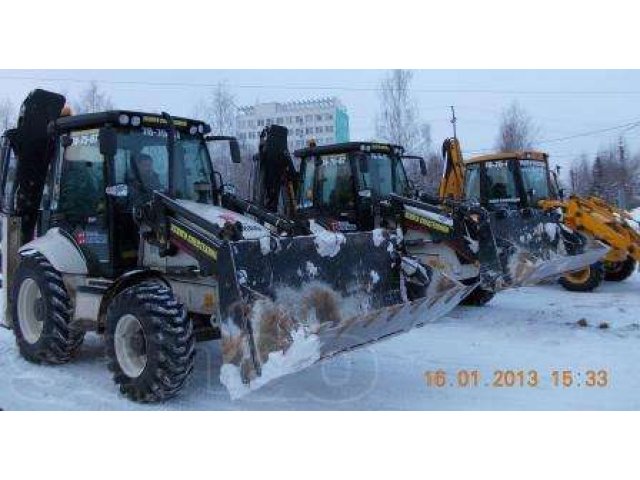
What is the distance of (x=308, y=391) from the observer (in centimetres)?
585

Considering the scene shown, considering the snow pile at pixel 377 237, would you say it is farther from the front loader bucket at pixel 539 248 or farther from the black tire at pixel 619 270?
the black tire at pixel 619 270

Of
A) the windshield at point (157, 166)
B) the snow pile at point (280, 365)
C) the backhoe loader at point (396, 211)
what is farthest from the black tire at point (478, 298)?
the snow pile at point (280, 365)

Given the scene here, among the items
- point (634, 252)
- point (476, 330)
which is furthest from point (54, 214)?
point (634, 252)

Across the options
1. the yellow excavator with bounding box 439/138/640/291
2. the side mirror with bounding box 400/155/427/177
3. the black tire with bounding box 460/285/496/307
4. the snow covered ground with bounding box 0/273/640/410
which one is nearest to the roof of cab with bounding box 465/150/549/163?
the yellow excavator with bounding box 439/138/640/291

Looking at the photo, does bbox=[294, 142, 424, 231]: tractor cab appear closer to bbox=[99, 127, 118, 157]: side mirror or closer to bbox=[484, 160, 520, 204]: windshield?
bbox=[484, 160, 520, 204]: windshield

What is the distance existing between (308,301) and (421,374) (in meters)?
1.48

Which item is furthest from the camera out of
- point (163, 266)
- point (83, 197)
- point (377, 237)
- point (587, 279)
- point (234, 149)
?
point (587, 279)

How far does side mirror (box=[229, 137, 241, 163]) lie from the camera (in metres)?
7.12

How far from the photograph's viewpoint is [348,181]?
383 inches

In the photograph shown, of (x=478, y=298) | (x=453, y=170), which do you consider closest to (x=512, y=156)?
(x=453, y=170)

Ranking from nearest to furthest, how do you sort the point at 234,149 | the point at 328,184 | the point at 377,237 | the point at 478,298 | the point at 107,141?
the point at 107,141, the point at 377,237, the point at 234,149, the point at 328,184, the point at 478,298

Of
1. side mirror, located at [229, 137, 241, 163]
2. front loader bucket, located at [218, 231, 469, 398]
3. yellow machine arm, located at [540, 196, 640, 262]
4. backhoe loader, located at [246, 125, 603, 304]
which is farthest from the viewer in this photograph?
yellow machine arm, located at [540, 196, 640, 262]

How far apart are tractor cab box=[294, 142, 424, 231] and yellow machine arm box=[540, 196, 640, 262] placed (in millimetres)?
3131

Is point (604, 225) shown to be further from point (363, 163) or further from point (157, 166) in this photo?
point (157, 166)
